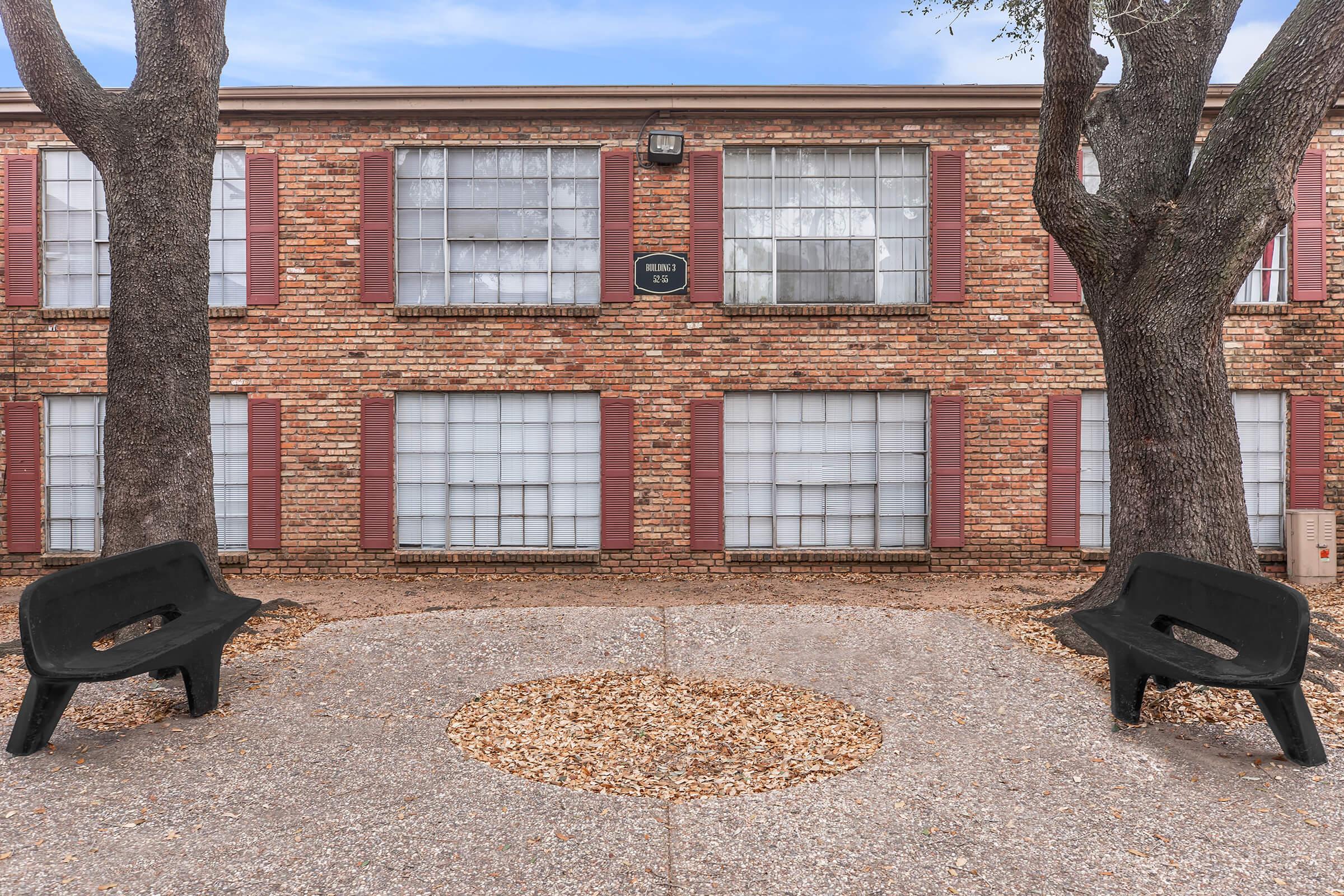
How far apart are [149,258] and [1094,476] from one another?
9.89 m

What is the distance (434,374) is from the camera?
988cm

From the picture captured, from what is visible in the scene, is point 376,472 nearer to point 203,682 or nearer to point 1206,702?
point 203,682

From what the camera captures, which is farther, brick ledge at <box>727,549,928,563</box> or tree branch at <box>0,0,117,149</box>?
brick ledge at <box>727,549,928,563</box>

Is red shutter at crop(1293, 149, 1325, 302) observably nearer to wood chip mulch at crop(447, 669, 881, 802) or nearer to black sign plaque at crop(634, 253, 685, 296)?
black sign plaque at crop(634, 253, 685, 296)

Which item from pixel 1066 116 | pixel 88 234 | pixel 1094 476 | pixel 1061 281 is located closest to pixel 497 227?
pixel 88 234

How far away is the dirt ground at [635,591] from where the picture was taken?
27.3ft

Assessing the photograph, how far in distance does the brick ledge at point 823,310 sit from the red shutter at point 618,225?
120 centimetres

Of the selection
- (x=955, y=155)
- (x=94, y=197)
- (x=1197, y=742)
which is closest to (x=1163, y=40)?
(x=955, y=155)

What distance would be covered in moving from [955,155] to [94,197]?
1026 cm

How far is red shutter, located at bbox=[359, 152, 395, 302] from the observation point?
981 centimetres

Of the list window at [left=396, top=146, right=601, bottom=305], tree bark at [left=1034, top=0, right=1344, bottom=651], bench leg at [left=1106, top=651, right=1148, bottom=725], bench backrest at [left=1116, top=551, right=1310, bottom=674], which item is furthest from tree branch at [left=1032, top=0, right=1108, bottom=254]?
window at [left=396, top=146, right=601, bottom=305]

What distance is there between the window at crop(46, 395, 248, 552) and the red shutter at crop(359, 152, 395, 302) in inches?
81.8

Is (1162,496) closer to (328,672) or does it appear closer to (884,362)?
(884,362)

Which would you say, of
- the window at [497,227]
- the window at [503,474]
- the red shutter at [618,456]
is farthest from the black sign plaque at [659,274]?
the window at [503,474]
